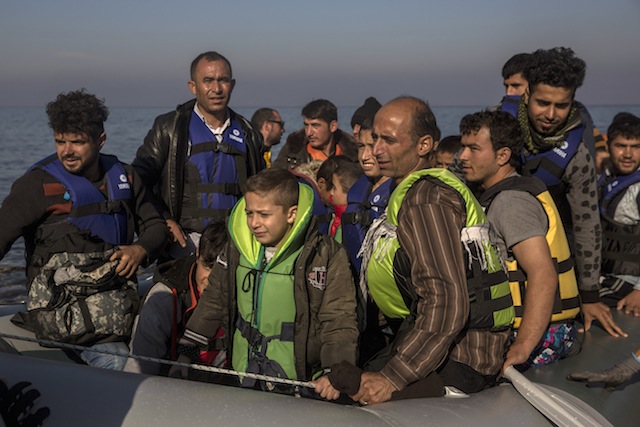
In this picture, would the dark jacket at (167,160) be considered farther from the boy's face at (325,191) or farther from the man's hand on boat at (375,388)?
the man's hand on boat at (375,388)

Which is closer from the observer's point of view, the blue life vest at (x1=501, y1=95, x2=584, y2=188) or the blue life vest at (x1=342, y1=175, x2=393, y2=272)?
the blue life vest at (x1=501, y1=95, x2=584, y2=188)

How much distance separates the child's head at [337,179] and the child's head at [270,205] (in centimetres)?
187

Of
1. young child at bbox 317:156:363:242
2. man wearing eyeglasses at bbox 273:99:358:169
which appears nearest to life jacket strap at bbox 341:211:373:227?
young child at bbox 317:156:363:242

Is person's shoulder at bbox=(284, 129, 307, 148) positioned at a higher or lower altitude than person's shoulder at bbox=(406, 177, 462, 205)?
higher

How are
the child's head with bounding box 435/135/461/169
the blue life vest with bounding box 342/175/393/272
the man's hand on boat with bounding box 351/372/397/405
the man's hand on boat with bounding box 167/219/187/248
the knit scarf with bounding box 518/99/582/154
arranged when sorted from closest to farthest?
the man's hand on boat with bounding box 351/372/397/405 < the knit scarf with bounding box 518/99/582/154 < the blue life vest with bounding box 342/175/393/272 < the man's hand on boat with bounding box 167/219/187/248 < the child's head with bounding box 435/135/461/169

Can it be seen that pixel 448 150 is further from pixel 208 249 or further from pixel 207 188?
pixel 208 249

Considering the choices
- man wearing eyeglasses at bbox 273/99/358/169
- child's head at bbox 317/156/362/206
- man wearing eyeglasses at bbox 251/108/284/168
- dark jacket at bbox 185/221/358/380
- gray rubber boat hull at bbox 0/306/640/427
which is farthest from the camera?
man wearing eyeglasses at bbox 251/108/284/168

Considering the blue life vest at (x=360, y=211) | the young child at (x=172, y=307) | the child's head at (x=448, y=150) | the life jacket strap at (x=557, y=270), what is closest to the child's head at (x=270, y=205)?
the young child at (x=172, y=307)

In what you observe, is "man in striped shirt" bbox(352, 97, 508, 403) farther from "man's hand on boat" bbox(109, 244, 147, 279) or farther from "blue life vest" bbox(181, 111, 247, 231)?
"blue life vest" bbox(181, 111, 247, 231)

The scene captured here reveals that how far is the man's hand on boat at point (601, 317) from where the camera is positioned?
161 inches

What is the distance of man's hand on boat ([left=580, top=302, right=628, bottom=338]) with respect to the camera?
161 inches

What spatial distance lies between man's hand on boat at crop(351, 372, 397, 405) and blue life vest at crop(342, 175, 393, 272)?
4.90ft

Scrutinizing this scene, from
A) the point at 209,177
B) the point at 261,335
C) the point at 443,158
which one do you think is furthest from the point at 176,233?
the point at 443,158

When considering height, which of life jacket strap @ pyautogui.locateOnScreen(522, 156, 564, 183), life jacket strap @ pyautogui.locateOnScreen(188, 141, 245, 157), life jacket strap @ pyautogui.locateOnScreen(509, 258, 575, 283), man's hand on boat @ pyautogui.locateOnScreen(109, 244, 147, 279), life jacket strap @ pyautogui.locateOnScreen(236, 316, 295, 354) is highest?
A: life jacket strap @ pyautogui.locateOnScreen(188, 141, 245, 157)
